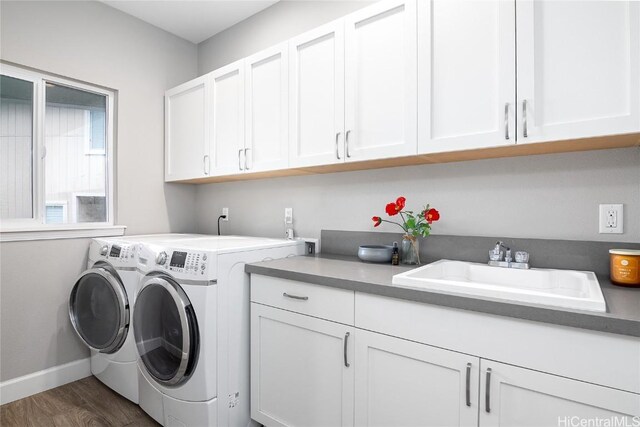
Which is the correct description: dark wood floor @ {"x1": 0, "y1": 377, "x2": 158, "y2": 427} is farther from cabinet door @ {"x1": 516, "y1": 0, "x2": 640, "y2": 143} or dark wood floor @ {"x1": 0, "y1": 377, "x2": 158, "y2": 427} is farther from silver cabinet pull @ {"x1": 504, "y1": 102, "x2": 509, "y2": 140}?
cabinet door @ {"x1": 516, "y1": 0, "x2": 640, "y2": 143}

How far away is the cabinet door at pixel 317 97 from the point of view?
1824 mm

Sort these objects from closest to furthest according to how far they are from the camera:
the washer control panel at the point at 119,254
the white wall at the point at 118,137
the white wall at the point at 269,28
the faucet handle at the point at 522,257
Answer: the faucet handle at the point at 522,257 < the washer control panel at the point at 119,254 < the white wall at the point at 118,137 < the white wall at the point at 269,28

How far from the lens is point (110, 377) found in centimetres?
219

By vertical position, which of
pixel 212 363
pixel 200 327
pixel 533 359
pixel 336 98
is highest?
pixel 336 98

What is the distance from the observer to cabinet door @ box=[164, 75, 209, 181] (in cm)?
257

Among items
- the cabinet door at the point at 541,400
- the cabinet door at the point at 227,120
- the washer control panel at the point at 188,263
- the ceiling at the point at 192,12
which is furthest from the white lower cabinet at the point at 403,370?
the ceiling at the point at 192,12

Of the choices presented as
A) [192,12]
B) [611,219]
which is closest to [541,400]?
[611,219]

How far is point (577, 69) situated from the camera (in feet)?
4.05

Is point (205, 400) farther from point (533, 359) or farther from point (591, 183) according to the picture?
point (591, 183)

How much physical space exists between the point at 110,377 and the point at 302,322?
155 cm

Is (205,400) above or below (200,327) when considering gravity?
below

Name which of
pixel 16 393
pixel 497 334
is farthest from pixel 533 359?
pixel 16 393

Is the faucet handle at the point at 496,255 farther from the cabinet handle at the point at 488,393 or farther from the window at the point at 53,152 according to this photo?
the window at the point at 53,152

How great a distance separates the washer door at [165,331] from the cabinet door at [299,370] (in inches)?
12.2
